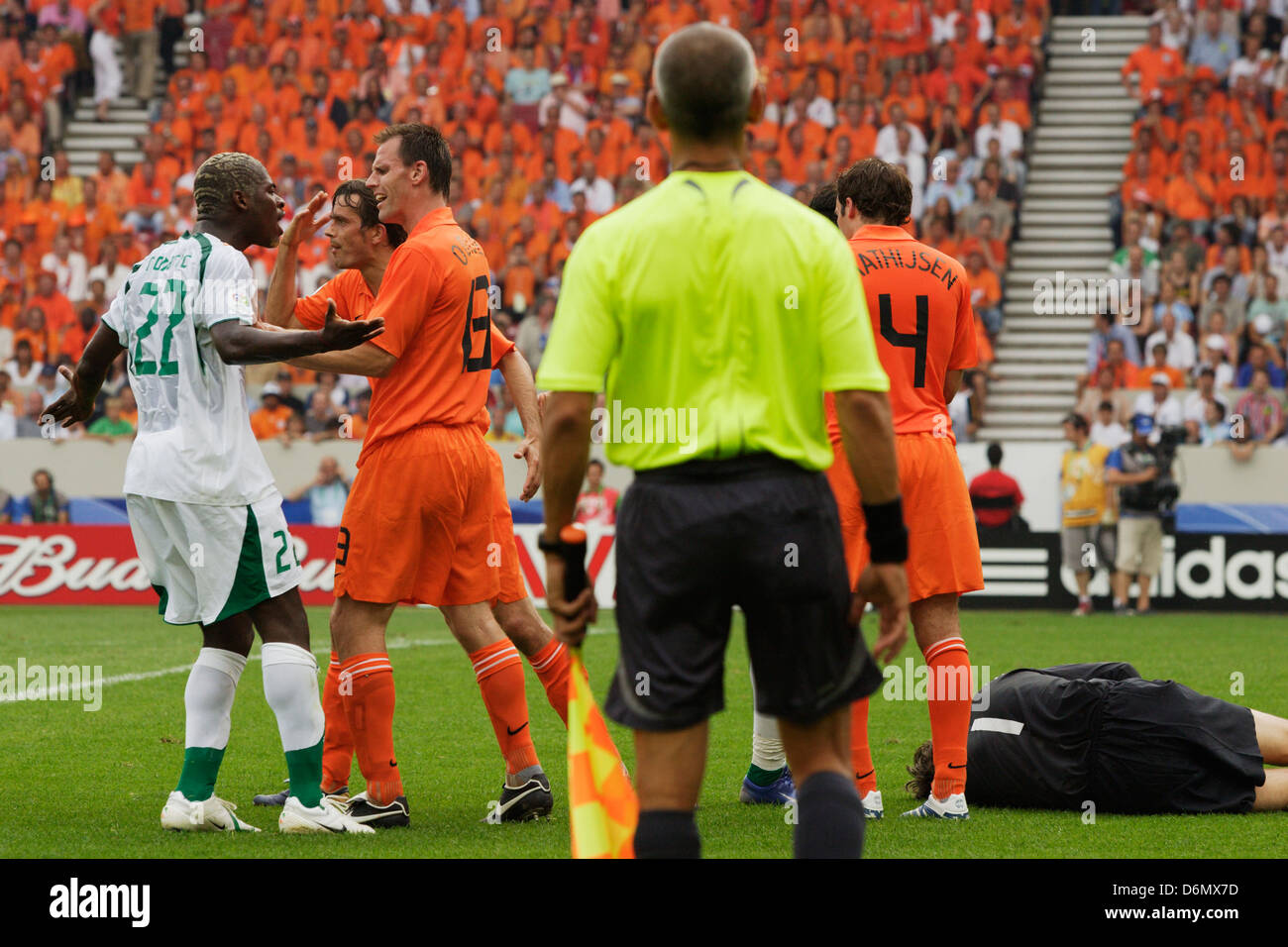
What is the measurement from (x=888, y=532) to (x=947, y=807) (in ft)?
9.06

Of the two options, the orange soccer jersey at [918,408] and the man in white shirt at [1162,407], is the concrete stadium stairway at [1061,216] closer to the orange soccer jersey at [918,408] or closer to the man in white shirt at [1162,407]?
the man in white shirt at [1162,407]

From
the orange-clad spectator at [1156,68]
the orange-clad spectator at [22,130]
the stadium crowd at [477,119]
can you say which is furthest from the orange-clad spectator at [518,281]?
the orange-clad spectator at [1156,68]

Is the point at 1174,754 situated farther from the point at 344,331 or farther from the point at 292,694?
the point at 344,331

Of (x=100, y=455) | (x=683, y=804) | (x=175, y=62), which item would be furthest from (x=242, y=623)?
(x=175, y=62)

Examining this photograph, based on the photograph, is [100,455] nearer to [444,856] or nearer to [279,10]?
[279,10]

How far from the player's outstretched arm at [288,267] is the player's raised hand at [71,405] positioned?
29.6 inches

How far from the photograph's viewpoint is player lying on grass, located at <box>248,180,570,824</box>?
20.8ft

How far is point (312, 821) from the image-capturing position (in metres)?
5.73

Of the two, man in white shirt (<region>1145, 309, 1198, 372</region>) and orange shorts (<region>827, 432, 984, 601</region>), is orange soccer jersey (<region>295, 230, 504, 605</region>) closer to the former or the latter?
orange shorts (<region>827, 432, 984, 601</region>)

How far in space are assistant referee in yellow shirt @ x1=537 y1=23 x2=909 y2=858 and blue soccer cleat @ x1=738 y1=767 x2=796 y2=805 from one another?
9.55ft

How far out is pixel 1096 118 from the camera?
919 inches

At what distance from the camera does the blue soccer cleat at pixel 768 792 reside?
6637mm

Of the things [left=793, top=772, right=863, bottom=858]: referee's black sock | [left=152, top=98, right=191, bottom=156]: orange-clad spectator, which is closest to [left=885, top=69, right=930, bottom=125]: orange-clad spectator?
[left=152, top=98, right=191, bottom=156]: orange-clad spectator

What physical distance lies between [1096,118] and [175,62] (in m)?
14.4
